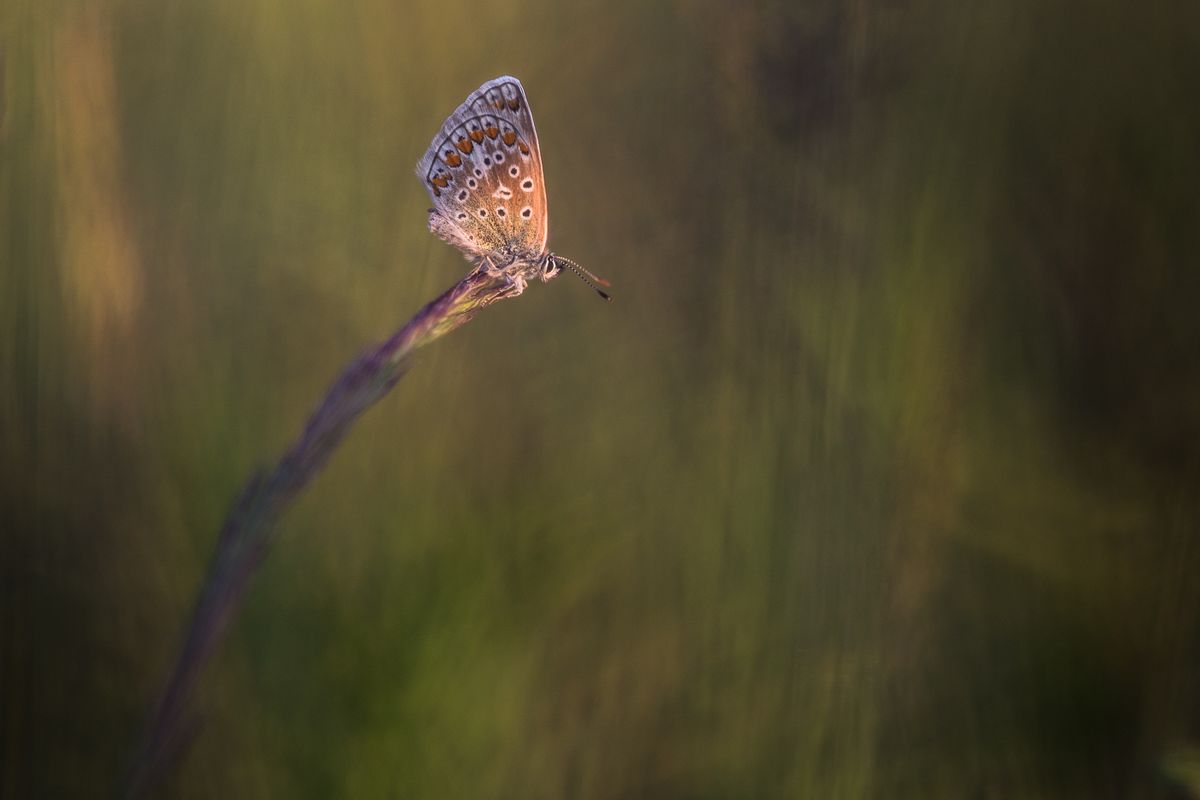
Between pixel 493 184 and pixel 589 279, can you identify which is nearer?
pixel 493 184

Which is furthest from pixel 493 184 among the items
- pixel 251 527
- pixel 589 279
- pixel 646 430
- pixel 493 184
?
pixel 251 527

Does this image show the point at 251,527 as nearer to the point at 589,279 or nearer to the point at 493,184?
the point at 493,184

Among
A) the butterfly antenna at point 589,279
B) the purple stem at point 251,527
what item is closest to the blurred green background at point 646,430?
the butterfly antenna at point 589,279

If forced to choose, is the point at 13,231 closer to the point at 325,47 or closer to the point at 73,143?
the point at 73,143

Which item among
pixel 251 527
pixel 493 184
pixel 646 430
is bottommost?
pixel 251 527

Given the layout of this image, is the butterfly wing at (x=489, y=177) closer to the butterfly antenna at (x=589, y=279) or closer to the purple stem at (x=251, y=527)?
the butterfly antenna at (x=589, y=279)

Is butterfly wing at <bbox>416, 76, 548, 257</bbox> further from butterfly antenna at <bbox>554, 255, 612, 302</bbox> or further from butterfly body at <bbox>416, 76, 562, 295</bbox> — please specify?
butterfly antenna at <bbox>554, 255, 612, 302</bbox>

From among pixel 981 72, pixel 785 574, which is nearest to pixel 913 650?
pixel 785 574
